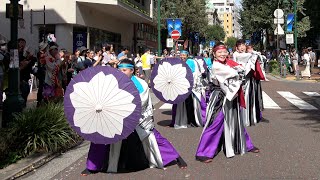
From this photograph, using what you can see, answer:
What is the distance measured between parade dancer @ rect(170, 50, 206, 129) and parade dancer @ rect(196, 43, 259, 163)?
2797 millimetres

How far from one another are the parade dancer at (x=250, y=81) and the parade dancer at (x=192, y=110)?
0.95 metres

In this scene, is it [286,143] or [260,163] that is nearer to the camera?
[260,163]

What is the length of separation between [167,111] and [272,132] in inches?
156

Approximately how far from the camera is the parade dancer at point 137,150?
556 cm

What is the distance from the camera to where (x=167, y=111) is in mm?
12172

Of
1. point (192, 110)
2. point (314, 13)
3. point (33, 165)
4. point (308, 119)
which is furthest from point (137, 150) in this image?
point (314, 13)

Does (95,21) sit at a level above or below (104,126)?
above

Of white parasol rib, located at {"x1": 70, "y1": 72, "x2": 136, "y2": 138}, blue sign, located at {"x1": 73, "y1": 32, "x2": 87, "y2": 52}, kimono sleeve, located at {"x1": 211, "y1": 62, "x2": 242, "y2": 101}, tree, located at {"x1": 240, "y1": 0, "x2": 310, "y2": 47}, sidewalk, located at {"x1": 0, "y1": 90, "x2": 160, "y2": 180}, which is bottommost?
sidewalk, located at {"x1": 0, "y1": 90, "x2": 160, "y2": 180}

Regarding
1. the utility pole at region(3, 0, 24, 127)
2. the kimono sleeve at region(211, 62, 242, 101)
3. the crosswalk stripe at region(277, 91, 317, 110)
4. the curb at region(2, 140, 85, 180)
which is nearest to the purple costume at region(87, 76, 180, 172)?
the curb at region(2, 140, 85, 180)

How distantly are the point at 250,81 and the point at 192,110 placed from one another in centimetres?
142

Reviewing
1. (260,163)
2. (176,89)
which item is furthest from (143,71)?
(260,163)

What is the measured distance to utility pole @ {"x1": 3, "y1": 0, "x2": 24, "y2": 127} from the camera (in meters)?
8.02

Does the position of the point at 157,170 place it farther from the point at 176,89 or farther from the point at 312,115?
the point at 312,115

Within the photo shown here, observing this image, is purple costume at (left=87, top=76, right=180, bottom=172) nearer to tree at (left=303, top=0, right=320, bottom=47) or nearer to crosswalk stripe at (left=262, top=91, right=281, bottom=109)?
crosswalk stripe at (left=262, top=91, right=281, bottom=109)
